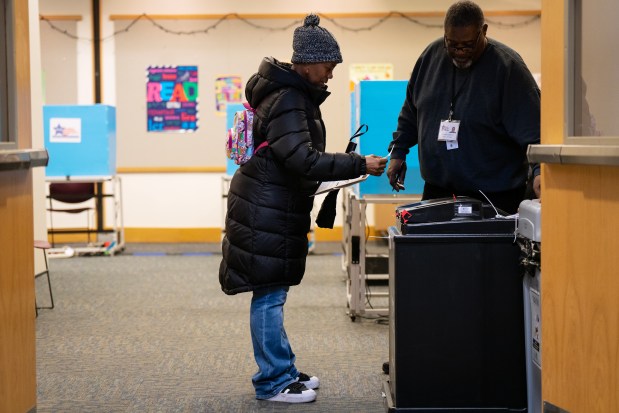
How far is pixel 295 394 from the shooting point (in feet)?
10.8

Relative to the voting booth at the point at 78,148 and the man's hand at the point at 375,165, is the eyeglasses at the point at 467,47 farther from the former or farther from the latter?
the voting booth at the point at 78,148

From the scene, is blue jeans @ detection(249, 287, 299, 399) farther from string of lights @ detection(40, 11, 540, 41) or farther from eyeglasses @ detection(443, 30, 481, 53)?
string of lights @ detection(40, 11, 540, 41)

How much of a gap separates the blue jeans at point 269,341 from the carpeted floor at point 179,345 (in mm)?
87

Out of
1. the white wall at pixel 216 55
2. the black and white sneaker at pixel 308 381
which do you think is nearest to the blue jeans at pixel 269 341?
the black and white sneaker at pixel 308 381

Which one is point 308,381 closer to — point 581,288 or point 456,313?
point 456,313

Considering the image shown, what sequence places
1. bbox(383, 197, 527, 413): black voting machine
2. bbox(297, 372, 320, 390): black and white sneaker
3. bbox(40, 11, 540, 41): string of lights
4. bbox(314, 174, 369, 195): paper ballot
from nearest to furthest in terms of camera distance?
bbox(383, 197, 527, 413): black voting machine → bbox(314, 174, 369, 195): paper ballot → bbox(297, 372, 320, 390): black and white sneaker → bbox(40, 11, 540, 41): string of lights

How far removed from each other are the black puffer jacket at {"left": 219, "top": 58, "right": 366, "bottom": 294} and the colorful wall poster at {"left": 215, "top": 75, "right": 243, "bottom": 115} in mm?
5926

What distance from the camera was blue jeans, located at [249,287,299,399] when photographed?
128 inches

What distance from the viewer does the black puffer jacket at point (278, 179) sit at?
10.2 ft

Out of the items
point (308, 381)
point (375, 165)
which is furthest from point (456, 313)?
point (308, 381)

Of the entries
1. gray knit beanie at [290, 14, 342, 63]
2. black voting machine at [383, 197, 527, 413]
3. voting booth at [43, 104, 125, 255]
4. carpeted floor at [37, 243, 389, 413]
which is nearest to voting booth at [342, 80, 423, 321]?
carpeted floor at [37, 243, 389, 413]

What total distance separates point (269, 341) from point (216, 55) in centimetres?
632

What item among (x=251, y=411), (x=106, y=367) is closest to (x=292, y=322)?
(x=106, y=367)

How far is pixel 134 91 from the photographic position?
9.16 meters
